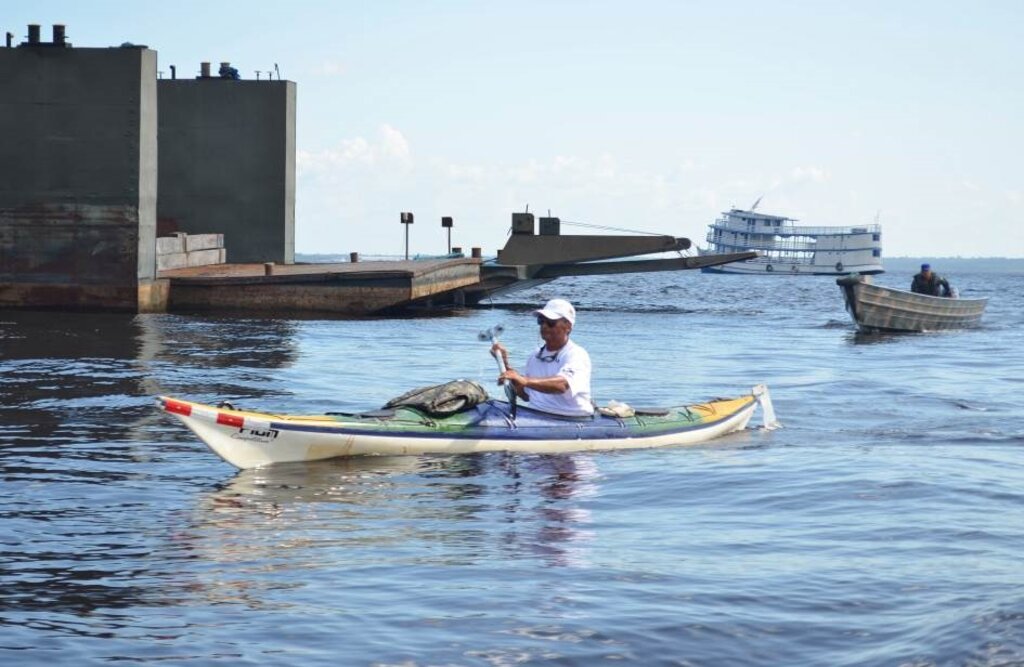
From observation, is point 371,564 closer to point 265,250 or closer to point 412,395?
point 412,395

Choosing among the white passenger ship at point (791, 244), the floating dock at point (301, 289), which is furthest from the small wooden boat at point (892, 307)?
the white passenger ship at point (791, 244)

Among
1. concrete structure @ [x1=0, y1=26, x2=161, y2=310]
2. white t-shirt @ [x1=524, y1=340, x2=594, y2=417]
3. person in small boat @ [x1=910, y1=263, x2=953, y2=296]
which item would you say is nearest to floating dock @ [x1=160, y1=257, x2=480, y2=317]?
concrete structure @ [x1=0, y1=26, x2=161, y2=310]

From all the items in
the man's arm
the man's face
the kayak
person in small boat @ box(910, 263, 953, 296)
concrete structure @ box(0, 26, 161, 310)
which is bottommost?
the kayak

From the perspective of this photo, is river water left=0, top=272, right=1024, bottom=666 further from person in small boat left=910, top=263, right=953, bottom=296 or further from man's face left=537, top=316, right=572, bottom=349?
person in small boat left=910, top=263, right=953, bottom=296

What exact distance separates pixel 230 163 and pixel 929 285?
20727 mm

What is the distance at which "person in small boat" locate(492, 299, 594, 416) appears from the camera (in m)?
13.4

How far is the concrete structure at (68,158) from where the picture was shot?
108 ft

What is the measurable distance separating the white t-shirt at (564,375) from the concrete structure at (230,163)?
31.6 metres

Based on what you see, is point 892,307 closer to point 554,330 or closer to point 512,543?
point 554,330

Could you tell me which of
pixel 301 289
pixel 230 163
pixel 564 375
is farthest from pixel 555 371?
pixel 230 163

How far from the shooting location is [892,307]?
1436 inches

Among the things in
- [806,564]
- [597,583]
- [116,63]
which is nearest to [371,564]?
[597,583]

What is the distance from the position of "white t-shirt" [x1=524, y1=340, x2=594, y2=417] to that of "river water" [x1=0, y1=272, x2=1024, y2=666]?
23.2 inches

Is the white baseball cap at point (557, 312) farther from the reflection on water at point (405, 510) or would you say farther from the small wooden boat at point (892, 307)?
the small wooden boat at point (892, 307)
